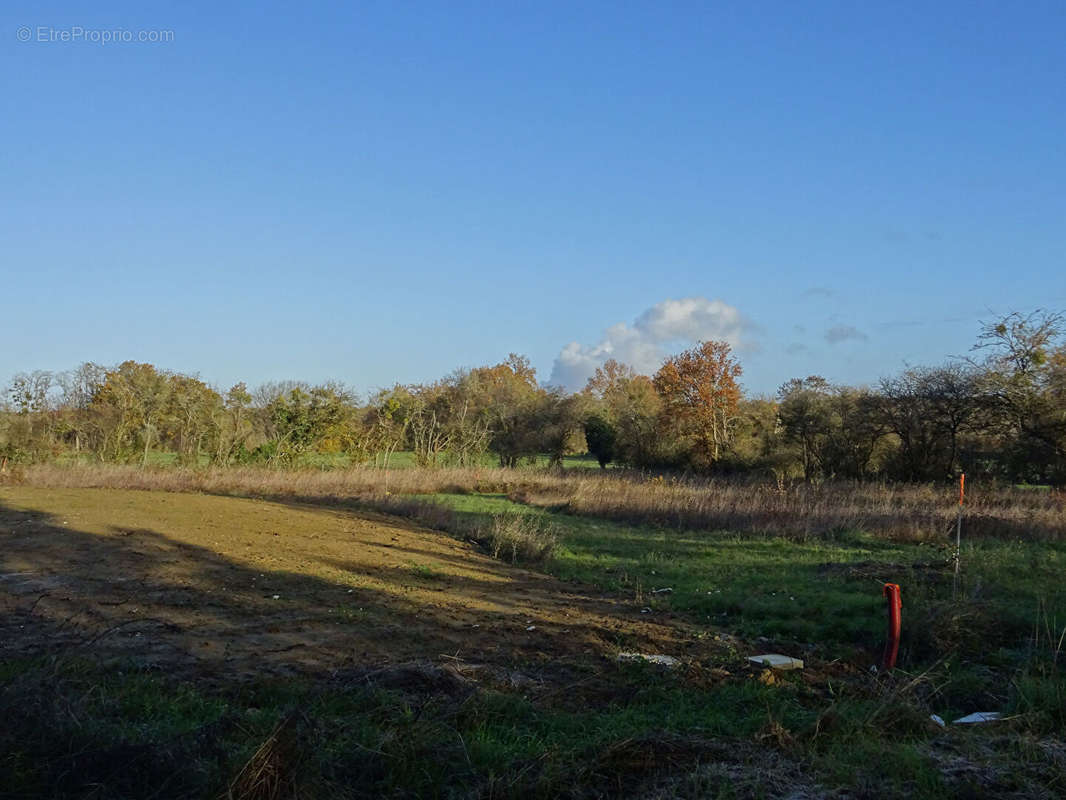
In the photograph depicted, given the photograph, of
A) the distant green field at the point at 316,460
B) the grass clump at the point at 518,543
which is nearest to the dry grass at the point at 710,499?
the distant green field at the point at 316,460

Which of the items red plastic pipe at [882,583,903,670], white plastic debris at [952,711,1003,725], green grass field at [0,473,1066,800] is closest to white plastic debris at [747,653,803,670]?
green grass field at [0,473,1066,800]

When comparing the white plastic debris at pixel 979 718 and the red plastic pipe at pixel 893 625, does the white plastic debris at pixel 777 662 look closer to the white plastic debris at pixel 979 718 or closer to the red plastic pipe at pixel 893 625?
the red plastic pipe at pixel 893 625

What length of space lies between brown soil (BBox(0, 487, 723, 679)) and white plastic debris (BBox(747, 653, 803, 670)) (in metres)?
0.41

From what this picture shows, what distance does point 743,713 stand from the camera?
6.09 metres

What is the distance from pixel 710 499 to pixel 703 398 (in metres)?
19.5

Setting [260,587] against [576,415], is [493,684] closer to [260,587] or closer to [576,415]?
[260,587]

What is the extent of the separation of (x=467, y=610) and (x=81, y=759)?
571 cm

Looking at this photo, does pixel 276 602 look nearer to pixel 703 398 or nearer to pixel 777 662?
pixel 777 662

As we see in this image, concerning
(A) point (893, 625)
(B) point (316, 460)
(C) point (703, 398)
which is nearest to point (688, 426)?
(C) point (703, 398)

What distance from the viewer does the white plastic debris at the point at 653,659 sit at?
737cm

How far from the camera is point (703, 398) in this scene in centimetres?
4000

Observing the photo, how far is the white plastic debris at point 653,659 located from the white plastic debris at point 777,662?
0.79 meters

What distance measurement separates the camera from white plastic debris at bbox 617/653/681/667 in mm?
7367

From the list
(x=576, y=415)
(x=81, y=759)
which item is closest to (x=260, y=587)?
(x=81, y=759)
